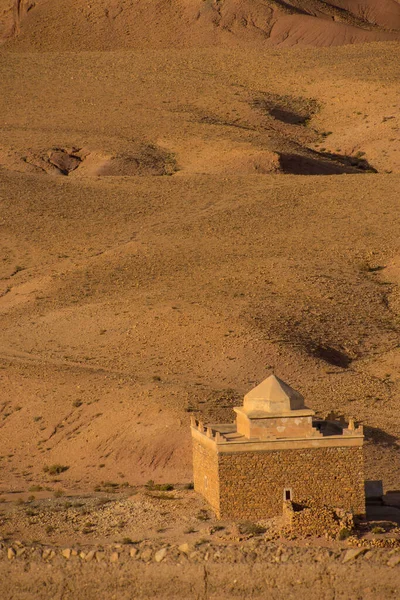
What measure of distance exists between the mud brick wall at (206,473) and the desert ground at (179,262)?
1.14 feet

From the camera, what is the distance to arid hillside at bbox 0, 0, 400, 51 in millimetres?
97688

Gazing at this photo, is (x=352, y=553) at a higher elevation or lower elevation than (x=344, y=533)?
lower

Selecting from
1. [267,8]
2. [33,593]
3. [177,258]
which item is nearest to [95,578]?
[33,593]

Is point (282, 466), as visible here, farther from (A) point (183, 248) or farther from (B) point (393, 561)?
(A) point (183, 248)

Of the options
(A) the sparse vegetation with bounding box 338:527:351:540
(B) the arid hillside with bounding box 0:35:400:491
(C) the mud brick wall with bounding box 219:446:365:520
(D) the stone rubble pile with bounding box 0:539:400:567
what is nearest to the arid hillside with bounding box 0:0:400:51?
(B) the arid hillside with bounding box 0:35:400:491

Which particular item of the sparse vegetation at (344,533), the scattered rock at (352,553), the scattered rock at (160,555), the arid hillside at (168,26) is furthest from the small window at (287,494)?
the arid hillside at (168,26)

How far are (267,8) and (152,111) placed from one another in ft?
65.2

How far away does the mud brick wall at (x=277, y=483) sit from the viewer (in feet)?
104

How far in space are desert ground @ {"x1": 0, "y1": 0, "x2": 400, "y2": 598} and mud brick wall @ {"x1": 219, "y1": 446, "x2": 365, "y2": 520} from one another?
31.4 inches

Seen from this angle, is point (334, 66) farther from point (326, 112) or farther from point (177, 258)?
point (177, 258)

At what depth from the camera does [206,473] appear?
32906 millimetres

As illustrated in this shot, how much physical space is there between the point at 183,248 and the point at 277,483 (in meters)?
26.9

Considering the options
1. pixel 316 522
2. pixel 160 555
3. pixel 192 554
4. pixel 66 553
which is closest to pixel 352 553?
pixel 316 522

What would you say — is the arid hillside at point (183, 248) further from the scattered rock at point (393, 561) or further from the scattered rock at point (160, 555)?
the scattered rock at point (160, 555)
